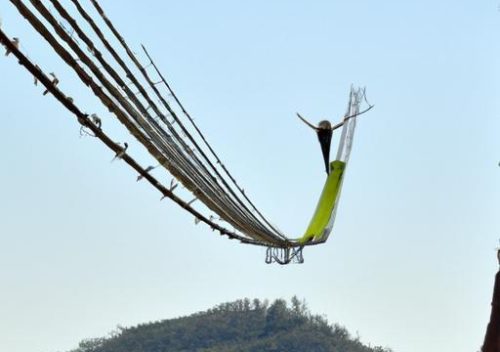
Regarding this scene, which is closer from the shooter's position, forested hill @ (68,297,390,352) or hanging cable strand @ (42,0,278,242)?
hanging cable strand @ (42,0,278,242)

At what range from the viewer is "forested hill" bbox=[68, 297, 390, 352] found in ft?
548

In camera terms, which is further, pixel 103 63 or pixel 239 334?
pixel 239 334

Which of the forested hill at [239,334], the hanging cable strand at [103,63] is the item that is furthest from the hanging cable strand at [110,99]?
the forested hill at [239,334]

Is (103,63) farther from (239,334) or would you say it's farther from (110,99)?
(239,334)

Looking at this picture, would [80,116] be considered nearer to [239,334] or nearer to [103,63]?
[103,63]

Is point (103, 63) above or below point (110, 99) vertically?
above

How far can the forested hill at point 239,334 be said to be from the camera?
16712 cm

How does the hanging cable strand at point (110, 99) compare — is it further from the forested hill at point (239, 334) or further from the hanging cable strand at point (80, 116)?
the forested hill at point (239, 334)

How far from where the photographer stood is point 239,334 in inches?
7092

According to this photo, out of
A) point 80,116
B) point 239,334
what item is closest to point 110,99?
point 80,116

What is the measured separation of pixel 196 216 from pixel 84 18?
4.14 ft

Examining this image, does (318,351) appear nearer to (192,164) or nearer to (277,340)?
(277,340)

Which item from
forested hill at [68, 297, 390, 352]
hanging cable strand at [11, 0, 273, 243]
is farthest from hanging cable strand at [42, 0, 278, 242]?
forested hill at [68, 297, 390, 352]

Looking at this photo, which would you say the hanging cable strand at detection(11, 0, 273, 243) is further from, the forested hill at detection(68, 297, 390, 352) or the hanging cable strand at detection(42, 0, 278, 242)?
the forested hill at detection(68, 297, 390, 352)
